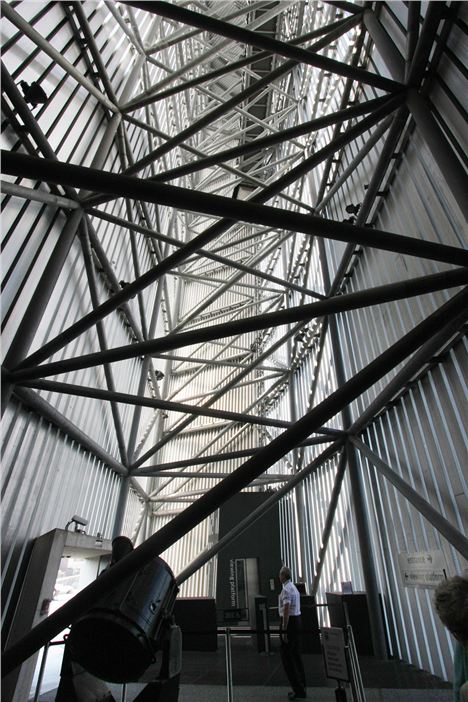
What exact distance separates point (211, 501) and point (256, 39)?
6.92m

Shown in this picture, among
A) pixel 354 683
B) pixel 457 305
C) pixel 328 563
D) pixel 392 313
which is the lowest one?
pixel 354 683

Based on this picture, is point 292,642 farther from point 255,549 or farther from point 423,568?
point 255,549

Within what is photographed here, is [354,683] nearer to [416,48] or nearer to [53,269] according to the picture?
[53,269]

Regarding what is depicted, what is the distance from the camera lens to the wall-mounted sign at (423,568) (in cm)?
633

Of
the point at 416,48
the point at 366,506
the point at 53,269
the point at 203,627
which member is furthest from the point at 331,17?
the point at 203,627

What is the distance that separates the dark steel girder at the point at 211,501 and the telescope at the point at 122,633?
143mm

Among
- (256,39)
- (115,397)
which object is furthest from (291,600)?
(256,39)

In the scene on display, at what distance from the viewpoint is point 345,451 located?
31.1ft

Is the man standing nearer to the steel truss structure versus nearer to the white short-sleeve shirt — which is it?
the white short-sleeve shirt

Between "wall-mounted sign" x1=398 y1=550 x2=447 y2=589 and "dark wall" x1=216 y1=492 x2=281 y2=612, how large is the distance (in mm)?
9020

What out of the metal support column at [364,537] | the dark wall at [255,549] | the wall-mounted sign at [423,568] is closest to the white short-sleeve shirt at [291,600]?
the wall-mounted sign at [423,568]

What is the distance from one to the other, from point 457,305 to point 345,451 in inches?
227

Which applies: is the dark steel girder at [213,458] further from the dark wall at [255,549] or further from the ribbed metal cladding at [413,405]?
A: the dark wall at [255,549]

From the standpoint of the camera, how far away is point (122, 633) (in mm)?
3123
